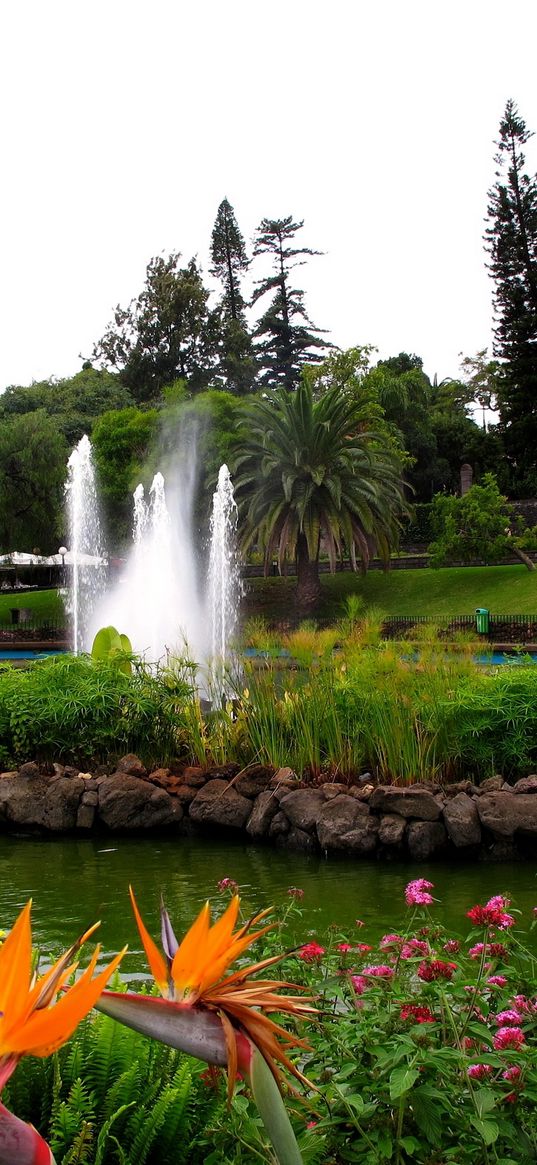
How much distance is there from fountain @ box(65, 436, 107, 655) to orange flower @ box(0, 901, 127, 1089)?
22.2 m

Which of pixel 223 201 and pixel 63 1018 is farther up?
pixel 223 201

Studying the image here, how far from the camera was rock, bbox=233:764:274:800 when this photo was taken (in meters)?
8.63

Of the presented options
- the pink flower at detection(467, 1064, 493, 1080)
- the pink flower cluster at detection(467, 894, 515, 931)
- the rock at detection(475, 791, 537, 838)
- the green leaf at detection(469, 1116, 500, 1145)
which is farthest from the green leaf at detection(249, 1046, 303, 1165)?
the rock at detection(475, 791, 537, 838)

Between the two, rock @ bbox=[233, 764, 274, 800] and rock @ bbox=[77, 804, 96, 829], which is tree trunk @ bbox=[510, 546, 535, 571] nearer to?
rock @ bbox=[233, 764, 274, 800]

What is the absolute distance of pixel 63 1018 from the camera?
2.46 feet

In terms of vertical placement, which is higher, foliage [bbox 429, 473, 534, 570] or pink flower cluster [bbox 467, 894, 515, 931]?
foliage [bbox 429, 473, 534, 570]

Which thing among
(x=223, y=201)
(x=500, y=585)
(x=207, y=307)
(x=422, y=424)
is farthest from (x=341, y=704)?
(x=223, y=201)

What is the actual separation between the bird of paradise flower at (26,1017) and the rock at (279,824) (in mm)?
7484

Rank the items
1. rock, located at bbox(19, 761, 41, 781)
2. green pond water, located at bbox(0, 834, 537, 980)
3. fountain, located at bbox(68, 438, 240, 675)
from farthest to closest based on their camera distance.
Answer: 1. fountain, located at bbox(68, 438, 240, 675)
2. rock, located at bbox(19, 761, 41, 781)
3. green pond water, located at bbox(0, 834, 537, 980)

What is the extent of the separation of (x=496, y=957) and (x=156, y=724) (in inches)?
271

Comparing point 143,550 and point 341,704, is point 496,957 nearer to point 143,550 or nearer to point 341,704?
point 341,704

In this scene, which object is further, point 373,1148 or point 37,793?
point 37,793

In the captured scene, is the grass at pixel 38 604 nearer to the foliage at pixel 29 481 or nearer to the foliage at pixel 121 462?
the foliage at pixel 29 481

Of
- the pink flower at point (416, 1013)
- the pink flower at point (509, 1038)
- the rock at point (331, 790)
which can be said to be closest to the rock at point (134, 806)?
the rock at point (331, 790)
